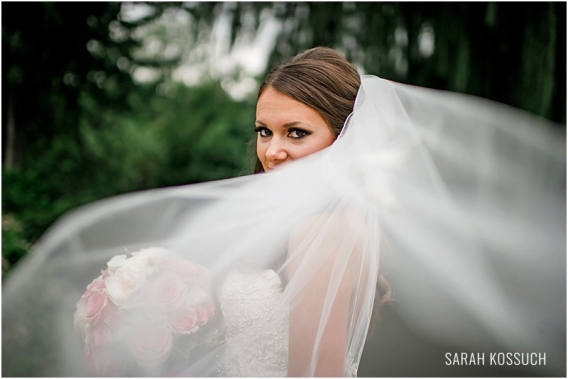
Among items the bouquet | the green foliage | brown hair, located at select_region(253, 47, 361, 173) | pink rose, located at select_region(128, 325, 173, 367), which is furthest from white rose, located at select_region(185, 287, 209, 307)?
the green foliage

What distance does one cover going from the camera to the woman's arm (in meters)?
1.40

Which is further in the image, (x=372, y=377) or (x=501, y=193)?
(x=372, y=377)

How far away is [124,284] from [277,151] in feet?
2.30

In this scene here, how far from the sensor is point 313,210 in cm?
155

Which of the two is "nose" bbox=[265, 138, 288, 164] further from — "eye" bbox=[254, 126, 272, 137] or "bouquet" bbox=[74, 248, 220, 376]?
"bouquet" bbox=[74, 248, 220, 376]

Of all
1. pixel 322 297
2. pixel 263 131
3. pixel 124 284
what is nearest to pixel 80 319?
pixel 124 284

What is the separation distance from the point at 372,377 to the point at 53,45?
10.7 ft

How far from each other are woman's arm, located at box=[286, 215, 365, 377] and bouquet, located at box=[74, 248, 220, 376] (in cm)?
32

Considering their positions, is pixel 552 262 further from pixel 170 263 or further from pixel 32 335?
pixel 32 335

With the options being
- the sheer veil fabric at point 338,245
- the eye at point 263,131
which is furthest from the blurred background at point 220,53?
the eye at point 263,131

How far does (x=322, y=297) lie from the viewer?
141 cm

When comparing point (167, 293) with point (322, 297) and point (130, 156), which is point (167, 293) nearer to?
point (322, 297)

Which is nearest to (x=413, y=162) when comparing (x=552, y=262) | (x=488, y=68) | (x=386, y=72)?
(x=552, y=262)

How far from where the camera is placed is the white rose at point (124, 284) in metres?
1.50
